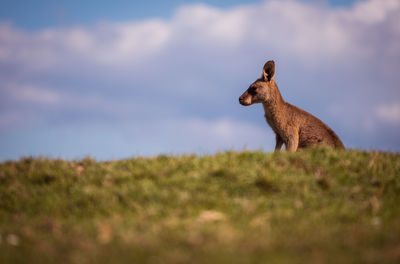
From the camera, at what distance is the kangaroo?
36.3ft

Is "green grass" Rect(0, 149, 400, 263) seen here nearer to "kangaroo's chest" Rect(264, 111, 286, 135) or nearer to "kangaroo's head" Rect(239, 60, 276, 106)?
"kangaroo's chest" Rect(264, 111, 286, 135)

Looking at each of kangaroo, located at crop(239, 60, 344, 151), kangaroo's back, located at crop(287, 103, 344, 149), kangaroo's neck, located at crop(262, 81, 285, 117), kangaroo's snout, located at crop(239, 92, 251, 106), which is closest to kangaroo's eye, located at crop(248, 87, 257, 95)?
kangaroo, located at crop(239, 60, 344, 151)

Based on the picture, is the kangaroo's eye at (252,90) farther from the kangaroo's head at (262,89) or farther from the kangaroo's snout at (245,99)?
the kangaroo's snout at (245,99)

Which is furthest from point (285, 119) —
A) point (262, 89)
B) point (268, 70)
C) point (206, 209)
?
point (206, 209)

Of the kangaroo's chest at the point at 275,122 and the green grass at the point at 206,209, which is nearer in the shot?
the green grass at the point at 206,209

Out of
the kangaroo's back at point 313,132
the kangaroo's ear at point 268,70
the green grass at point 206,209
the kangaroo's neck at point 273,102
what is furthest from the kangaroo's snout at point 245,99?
the green grass at point 206,209

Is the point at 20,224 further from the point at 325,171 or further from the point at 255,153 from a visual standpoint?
the point at 325,171

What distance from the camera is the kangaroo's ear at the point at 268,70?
11.5 metres

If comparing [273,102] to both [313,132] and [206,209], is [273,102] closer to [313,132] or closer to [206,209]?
[313,132]

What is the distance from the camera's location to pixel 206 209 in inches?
251

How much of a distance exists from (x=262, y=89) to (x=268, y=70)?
0.60 m

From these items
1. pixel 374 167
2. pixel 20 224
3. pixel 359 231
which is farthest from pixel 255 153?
pixel 20 224

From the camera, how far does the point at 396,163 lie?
358 inches

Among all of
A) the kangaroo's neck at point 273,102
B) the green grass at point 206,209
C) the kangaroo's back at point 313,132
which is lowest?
the green grass at point 206,209
